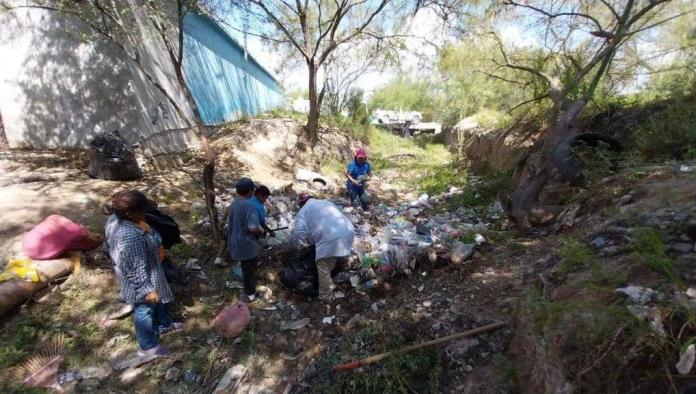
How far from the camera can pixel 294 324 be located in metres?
3.24

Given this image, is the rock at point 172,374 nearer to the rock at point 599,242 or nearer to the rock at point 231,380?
the rock at point 231,380

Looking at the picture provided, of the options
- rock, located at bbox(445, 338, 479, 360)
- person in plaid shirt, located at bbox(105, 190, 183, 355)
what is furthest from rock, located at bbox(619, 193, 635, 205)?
person in plaid shirt, located at bbox(105, 190, 183, 355)

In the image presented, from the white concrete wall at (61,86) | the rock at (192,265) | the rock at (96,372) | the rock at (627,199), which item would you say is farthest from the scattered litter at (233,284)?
the white concrete wall at (61,86)

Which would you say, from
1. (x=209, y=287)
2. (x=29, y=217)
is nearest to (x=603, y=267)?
(x=209, y=287)

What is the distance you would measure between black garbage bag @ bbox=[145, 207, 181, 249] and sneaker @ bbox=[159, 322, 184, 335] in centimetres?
75

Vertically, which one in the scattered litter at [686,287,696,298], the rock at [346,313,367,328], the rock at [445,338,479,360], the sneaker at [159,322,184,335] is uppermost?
the scattered litter at [686,287,696,298]

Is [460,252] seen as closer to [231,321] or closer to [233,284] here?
[231,321]

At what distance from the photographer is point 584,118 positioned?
577 cm

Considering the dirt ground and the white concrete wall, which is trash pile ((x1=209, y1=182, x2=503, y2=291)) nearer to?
the dirt ground

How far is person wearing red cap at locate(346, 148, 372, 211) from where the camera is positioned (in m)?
5.82

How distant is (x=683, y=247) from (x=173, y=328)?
3.81 metres

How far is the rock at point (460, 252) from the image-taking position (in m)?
3.60

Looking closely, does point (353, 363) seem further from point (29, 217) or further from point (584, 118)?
point (584, 118)

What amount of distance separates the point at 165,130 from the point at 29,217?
10.8ft
